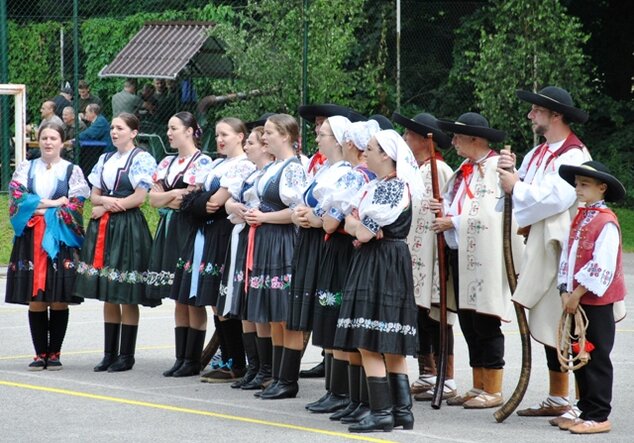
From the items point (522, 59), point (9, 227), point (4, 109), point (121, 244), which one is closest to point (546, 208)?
point (121, 244)

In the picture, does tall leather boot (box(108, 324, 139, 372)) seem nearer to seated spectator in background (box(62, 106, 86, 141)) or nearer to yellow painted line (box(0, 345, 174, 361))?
yellow painted line (box(0, 345, 174, 361))

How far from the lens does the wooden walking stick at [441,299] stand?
9.28 m

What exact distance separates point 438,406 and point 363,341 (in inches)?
51.0

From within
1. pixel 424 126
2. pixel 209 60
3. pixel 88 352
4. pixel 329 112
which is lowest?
pixel 88 352

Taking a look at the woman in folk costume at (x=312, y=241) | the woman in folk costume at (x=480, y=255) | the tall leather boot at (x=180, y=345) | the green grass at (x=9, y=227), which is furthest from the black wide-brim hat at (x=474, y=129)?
the green grass at (x=9, y=227)

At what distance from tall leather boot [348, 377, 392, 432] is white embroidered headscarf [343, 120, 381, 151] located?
1.48 metres

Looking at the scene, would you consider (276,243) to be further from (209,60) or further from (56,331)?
(209,60)

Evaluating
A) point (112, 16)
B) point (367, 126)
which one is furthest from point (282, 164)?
point (112, 16)

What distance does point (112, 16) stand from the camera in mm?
26344

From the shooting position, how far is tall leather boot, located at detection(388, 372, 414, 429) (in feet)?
28.1

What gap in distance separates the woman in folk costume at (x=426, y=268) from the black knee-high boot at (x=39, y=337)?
299 centimetres

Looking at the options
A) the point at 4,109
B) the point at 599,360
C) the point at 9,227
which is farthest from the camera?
the point at 4,109

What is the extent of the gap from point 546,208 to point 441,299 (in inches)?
39.0

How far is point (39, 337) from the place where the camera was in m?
11.1
